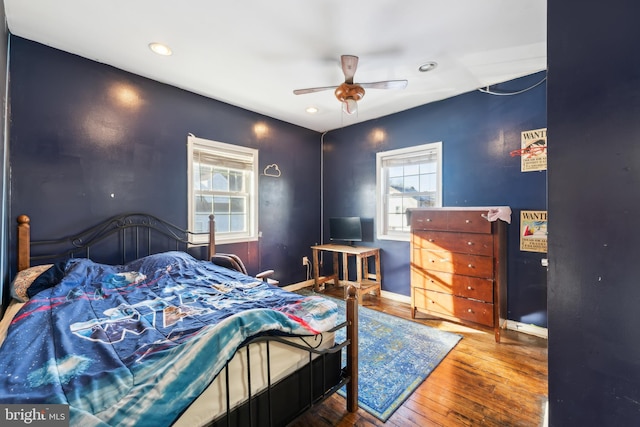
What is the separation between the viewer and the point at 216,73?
105 inches

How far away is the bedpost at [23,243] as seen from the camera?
6.77ft

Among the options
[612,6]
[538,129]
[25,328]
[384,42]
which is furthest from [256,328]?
[538,129]

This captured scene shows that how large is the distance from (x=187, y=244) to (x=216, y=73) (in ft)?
6.31

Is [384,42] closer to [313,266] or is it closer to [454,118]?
[454,118]

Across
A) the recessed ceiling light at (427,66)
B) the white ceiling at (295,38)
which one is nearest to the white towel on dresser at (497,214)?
the white ceiling at (295,38)

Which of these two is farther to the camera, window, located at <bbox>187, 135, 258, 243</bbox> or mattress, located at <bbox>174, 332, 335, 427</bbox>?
window, located at <bbox>187, 135, 258, 243</bbox>

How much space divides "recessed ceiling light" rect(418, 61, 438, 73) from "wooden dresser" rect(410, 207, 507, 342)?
4.72 ft

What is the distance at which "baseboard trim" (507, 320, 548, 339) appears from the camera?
8.46 ft

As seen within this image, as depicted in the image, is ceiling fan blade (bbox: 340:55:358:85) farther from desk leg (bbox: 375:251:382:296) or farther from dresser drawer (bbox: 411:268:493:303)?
desk leg (bbox: 375:251:382:296)

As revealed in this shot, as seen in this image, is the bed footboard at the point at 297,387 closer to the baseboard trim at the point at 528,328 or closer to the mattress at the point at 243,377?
the mattress at the point at 243,377

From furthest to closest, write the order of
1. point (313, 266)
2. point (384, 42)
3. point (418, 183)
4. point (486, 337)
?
point (313, 266)
point (418, 183)
point (486, 337)
point (384, 42)

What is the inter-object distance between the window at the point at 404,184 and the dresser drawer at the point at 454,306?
910mm

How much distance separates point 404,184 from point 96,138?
3631 millimetres

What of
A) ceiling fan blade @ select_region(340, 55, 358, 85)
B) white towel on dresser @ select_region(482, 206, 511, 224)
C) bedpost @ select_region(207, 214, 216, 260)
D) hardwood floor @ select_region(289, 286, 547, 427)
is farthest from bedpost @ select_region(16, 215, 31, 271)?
white towel on dresser @ select_region(482, 206, 511, 224)
